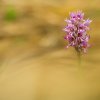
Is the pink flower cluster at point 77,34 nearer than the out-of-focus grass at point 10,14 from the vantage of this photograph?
Yes

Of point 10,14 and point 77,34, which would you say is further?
point 10,14

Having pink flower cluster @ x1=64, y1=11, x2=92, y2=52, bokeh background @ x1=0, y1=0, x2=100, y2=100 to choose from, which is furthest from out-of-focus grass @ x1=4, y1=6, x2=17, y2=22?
pink flower cluster @ x1=64, y1=11, x2=92, y2=52

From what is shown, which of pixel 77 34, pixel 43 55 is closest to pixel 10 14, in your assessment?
pixel 43 55

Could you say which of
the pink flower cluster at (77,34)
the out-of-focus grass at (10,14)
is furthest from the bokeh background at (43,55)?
the pink flower cluster at (77,34)

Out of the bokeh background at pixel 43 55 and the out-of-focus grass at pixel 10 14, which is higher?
the out-of-focus grass at pixel 10 14

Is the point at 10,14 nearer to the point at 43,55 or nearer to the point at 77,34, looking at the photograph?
the point at 43,55

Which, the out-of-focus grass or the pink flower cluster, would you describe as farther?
the out-of-focus grass

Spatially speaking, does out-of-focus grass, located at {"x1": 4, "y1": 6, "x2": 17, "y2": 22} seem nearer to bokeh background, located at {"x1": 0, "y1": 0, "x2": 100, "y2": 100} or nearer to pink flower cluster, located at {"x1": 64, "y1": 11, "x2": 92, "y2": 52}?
bokeh background, located at {"x1": 0, "y1": 0, "x2": 100, "y2": 100}

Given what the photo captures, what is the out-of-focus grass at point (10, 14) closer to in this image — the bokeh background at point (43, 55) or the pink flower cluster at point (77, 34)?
the bokeh background at point (43, 55)

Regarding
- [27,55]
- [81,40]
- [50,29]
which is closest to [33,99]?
[81,40]
